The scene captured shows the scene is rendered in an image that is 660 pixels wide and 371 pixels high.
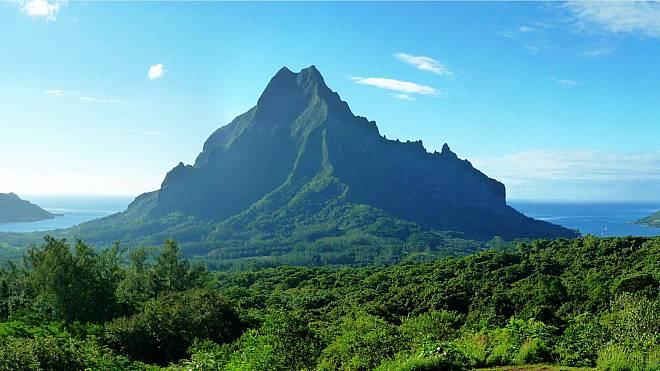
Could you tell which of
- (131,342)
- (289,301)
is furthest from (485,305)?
(131,342)

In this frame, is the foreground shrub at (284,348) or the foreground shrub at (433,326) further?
the foreground shrub at (433,326)

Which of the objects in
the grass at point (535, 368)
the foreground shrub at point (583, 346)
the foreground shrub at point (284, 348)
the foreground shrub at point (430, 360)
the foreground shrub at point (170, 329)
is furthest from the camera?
the foreground shrub at point (170, 329)

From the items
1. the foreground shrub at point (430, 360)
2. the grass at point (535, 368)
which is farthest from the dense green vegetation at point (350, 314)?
the grass at point (535, 368)

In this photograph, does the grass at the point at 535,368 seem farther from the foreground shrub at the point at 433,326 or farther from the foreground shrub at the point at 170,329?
the foreground shrub at the point at 170,329

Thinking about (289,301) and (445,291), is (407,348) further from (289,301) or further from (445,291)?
(289,301)

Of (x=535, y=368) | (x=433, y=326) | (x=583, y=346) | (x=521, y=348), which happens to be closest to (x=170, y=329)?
(x=433, y=326)

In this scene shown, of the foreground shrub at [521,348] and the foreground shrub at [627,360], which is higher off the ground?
the foreground shrub at [627,360]

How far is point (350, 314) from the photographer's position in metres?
35.1

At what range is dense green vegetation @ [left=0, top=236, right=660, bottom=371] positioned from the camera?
38.9 ft

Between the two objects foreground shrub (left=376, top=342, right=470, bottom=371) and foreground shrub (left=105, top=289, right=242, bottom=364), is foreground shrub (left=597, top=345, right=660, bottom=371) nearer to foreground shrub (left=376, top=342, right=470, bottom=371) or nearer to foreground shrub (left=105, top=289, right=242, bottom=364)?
foreground shrub (left=376, top=342, right=470, bottom=371)

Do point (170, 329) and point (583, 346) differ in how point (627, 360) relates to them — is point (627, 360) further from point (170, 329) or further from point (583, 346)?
point (170, 329)

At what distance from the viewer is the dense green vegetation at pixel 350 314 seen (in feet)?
38.9

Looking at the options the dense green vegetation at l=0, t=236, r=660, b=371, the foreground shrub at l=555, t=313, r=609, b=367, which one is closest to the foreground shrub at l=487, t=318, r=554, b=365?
the dense green vegetation at l=0, t=236, r=660, b=371

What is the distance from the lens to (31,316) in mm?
31188
